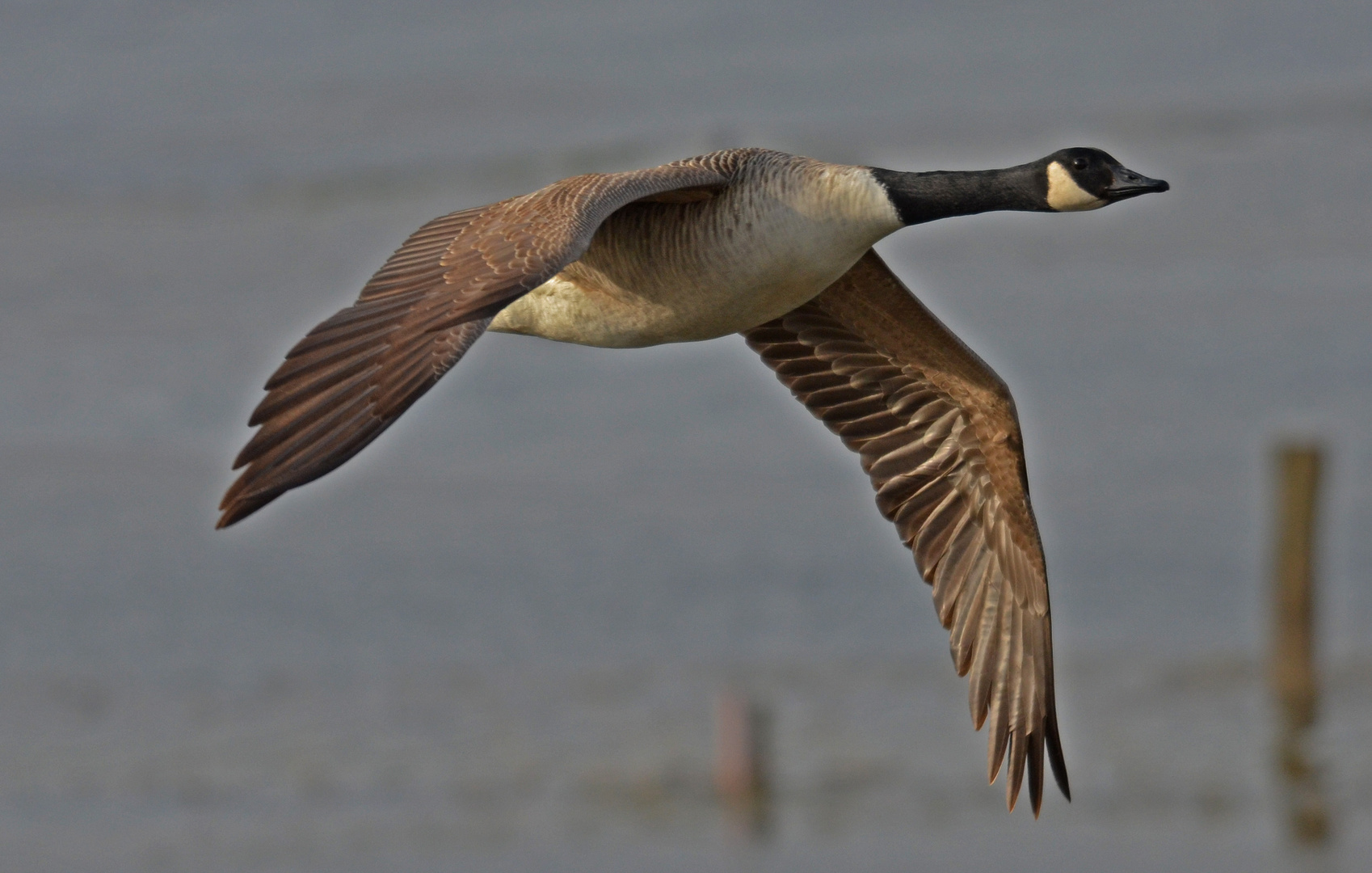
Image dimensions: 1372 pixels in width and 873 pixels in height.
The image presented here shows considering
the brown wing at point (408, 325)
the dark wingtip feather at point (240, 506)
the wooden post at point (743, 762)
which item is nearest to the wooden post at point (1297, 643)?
the wooden post at point (743, 762)

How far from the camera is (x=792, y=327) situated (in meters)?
10.6

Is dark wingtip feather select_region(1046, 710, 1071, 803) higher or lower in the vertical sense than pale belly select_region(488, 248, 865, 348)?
lower

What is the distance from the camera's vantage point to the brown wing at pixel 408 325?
723 centimetres

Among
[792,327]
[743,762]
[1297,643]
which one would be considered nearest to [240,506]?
[792,327]

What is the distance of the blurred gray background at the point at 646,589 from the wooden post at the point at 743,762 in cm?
22

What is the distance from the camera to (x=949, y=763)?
23.3m

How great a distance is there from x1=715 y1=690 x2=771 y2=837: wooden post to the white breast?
13234mm

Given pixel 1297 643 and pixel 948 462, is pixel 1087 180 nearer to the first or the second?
pixel 948 462

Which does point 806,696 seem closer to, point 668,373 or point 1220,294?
point 668,373

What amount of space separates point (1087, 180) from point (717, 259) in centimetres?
159

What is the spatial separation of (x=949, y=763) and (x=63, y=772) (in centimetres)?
968

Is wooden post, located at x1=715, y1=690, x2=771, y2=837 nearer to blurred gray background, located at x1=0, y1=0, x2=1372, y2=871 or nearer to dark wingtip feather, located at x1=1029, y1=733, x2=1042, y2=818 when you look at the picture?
blurred gray background, located at x1=0, y1=0, x2=1372, y2=871

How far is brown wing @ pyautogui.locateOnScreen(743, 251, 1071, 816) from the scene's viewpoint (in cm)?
1016

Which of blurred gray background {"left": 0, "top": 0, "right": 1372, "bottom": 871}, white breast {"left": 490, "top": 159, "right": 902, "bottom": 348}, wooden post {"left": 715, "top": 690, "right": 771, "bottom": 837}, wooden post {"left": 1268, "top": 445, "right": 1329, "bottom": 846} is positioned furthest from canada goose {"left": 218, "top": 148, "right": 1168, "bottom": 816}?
wooden post {"left": 1268, "top": 445, "right": 1329, "bottom": 846}
